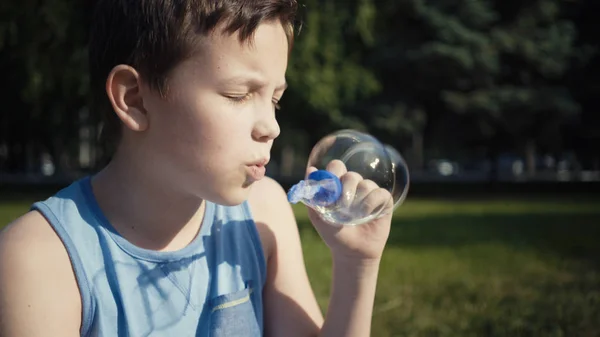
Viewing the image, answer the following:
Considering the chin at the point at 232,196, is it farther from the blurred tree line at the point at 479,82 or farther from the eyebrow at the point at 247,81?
the blurred tree line at the point at 479,82

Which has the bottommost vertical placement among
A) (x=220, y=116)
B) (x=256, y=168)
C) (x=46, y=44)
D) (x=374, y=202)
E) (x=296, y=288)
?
(x=296, y=288)

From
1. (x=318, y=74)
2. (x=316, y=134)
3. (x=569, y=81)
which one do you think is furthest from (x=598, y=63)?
(x=318, y=74)

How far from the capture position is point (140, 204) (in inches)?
74.7

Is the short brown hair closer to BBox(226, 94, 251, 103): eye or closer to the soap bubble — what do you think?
BBox(226, 94, 251, 103): eye

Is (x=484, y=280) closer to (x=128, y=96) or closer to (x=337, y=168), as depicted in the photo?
(x=337, y=168)

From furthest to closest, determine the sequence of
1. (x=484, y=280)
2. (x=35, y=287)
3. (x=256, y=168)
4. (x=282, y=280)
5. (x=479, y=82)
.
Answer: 1. (x=479, y=82)
2. (x=484, y=280)
3. (x=282, y=280)
4. (x=256, y=168)
5. (x=35, y=287)

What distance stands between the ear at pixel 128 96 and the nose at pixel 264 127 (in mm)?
272

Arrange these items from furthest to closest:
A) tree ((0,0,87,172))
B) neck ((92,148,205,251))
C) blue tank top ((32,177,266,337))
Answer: tree ((0,0,87,172))
neck ((92,148,205,251))
blue tank top ((32,177,266,337))

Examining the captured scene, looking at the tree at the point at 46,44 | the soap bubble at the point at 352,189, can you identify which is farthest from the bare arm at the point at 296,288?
the tree at the point at 46,44

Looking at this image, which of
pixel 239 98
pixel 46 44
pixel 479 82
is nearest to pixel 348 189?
pixel 239 98

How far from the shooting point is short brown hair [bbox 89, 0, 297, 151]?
174 cm

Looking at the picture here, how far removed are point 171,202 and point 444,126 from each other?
96.3ft

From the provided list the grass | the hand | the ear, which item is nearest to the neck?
the ear

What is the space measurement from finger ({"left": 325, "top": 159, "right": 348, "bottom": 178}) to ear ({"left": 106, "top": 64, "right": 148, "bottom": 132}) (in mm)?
471
